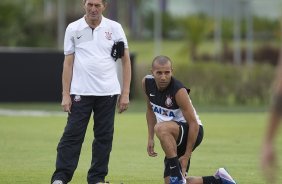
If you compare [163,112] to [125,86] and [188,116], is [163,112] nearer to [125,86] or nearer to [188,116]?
[188,116]

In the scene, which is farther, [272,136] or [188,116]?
[188,116]

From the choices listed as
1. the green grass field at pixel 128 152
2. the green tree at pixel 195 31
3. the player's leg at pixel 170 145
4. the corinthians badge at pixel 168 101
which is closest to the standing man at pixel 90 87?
the corinthians badge at pixel 168 101

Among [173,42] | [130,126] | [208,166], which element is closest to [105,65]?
[208,166]

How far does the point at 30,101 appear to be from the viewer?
3112 centimetres

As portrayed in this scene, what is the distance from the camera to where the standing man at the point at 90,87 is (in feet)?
34.1

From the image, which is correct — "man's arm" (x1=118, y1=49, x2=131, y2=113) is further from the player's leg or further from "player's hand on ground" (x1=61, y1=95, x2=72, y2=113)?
the player's leg

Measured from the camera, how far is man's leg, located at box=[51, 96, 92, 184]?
1038 cm

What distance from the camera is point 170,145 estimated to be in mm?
9859

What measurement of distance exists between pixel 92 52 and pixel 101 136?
0.87m

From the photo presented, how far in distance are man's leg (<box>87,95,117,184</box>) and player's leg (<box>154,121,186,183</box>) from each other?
735 mm

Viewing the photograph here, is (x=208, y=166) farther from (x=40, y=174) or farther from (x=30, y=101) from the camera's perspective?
(x=30, y=101)

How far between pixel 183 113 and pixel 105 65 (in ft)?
3.39

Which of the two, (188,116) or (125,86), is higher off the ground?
(125,86)

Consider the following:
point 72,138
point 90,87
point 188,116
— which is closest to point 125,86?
point 90,87
